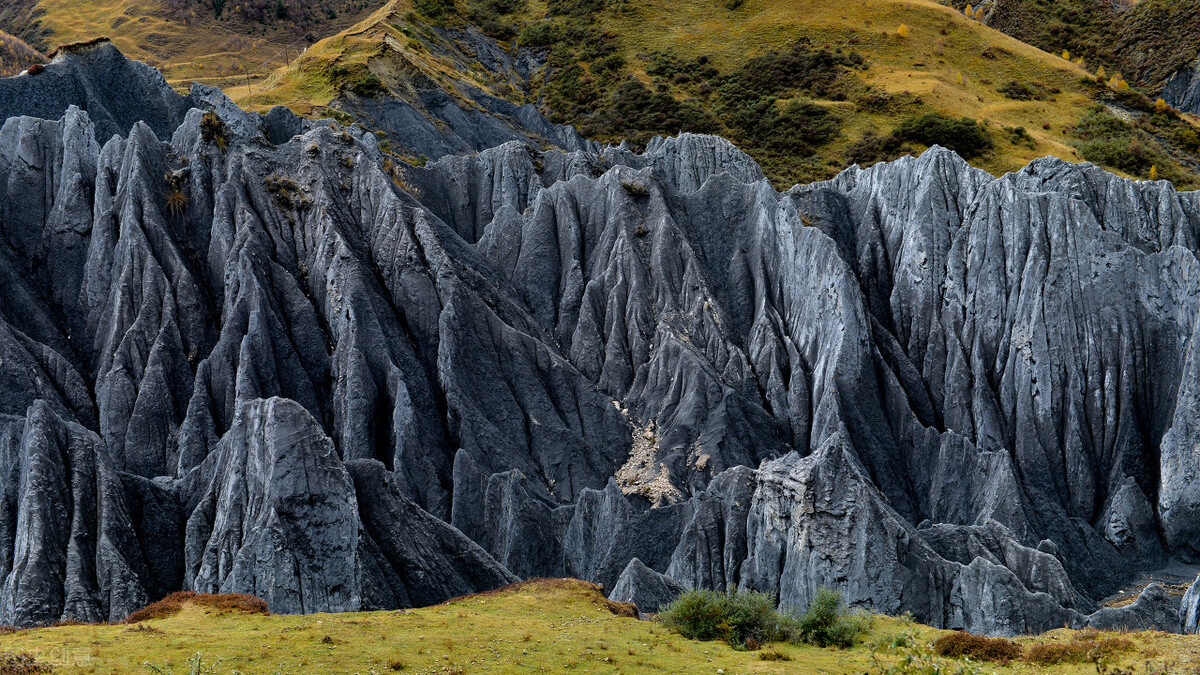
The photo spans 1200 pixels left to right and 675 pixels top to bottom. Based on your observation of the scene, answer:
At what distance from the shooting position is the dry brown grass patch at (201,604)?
96.7ft

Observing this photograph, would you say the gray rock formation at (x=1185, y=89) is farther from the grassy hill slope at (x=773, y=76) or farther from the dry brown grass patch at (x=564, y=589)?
the dry brown grass patch at (x=564, y=589)

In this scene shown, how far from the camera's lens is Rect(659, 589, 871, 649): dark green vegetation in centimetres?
3073

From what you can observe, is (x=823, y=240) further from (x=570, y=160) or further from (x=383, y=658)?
(x=383, y=658)

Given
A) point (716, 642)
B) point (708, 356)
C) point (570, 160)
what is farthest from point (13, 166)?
point (716, 642)

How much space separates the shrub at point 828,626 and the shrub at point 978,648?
14.0 ft

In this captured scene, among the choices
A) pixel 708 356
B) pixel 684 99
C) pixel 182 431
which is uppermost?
pixel 684 99

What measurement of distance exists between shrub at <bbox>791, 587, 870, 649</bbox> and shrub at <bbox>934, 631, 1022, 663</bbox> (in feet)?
14.0

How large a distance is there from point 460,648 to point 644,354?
39196 millimetres

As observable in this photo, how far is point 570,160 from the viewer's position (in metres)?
80.5

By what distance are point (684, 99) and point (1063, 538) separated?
81.9 meters

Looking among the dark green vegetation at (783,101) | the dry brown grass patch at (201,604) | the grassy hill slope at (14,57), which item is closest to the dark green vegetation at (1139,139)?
the dark green vegetation at (783,101)

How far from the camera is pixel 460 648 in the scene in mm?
25422

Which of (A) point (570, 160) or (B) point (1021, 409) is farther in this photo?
(A) point (570, 160)

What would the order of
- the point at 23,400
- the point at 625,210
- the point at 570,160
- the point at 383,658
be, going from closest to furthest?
the point at 383,658 < the point at 23,400 < the point at 625,210 < the point at 570,160
